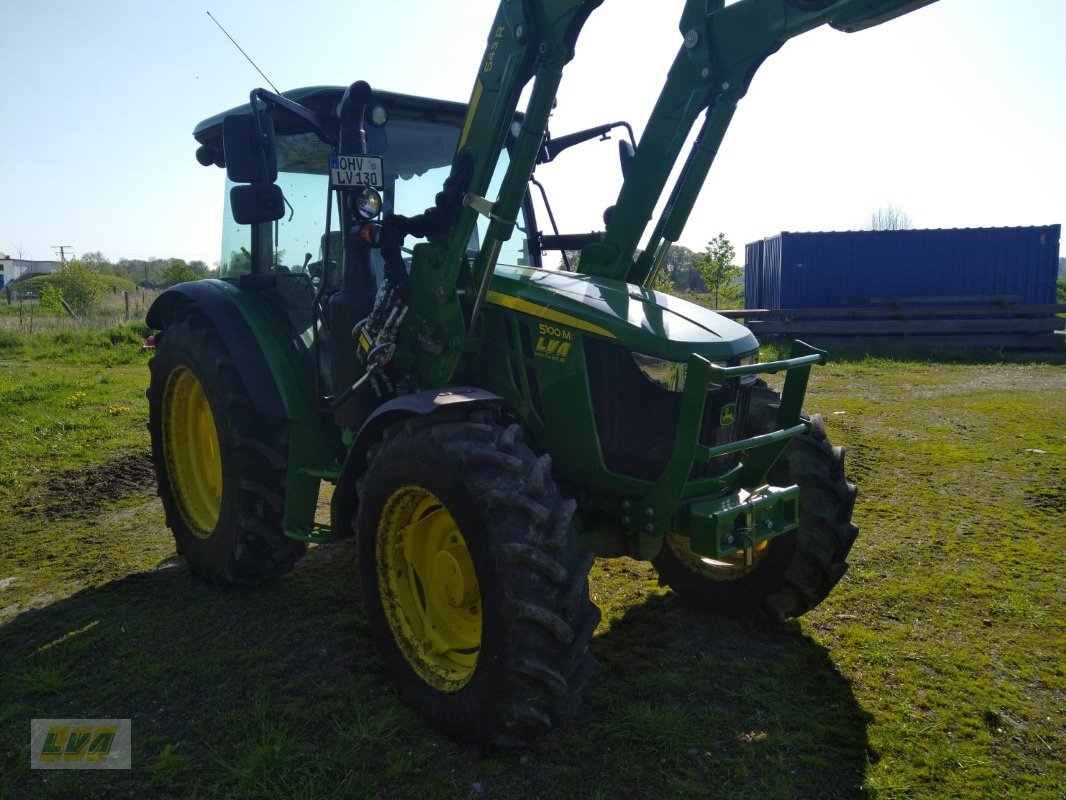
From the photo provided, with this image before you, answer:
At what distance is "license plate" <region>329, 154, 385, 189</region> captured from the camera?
3.46m

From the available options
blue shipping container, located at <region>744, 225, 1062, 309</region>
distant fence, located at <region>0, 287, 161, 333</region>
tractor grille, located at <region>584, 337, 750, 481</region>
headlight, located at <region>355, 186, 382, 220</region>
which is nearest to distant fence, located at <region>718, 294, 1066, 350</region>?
blue shipping container, located at <region>744, 225, 1062, 309</region>

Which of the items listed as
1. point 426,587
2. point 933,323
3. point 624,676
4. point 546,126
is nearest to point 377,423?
point 426,587

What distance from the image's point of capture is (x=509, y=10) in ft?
10.3

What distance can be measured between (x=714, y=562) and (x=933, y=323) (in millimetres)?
13905

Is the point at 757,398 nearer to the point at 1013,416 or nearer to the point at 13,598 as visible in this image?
the point at 13,598

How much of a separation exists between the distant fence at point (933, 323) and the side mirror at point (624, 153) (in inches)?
453

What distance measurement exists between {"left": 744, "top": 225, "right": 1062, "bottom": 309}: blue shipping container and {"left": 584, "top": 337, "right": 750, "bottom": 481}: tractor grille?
16.3 metres

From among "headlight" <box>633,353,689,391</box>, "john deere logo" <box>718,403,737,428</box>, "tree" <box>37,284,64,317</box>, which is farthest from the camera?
"tree" <box>37,284,64,317</box>

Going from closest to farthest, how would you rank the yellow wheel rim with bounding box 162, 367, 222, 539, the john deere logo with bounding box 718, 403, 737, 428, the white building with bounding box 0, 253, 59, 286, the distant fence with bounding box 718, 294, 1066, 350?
the john deere logo with bounding box 718, 403, 737, 428, the yellow wheel rim with bounding box 162, 367, 222, 539, the distant fence with bounding box 718, 294, 1066, 350, the white building with bounding box 0, 253, 59, 286

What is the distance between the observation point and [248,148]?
344 centimetres

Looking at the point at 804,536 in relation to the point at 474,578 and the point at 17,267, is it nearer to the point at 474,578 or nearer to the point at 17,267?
the point at 474,578

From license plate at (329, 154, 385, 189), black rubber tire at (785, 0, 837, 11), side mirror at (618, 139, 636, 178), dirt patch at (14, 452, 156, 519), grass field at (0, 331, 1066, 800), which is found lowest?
grass field at (0, 331, 1066, 800)

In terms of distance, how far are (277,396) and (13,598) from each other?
189cm

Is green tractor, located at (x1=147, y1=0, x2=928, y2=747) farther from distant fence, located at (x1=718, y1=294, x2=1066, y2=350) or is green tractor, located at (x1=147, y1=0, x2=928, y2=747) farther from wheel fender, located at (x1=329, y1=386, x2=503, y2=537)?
distant fence, located at (x1=718, y1=294, x2=1066, y2=350)
